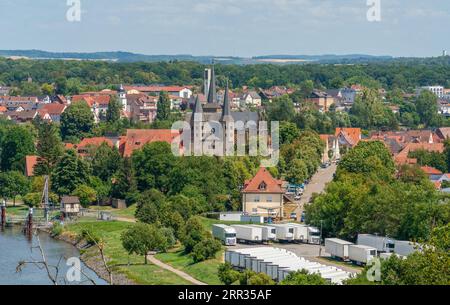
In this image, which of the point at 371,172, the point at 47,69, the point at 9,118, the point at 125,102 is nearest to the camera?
the point at 371,172

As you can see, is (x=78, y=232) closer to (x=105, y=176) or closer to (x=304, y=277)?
(x=105, y=176)

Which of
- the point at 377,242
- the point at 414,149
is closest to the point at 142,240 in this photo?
the point at 377,242

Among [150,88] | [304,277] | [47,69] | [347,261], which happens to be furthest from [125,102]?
[304,277]

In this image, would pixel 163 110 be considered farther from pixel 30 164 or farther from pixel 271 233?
pixel 271 233

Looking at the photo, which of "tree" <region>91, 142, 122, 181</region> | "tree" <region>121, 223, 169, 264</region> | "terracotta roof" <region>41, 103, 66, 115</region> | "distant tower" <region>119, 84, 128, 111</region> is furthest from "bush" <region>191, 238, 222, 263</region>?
"distant tower" <region>119, 84, 128, 111</region>

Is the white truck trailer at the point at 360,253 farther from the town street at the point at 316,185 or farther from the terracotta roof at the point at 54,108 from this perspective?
the terracotta roof at the point at 54,108
